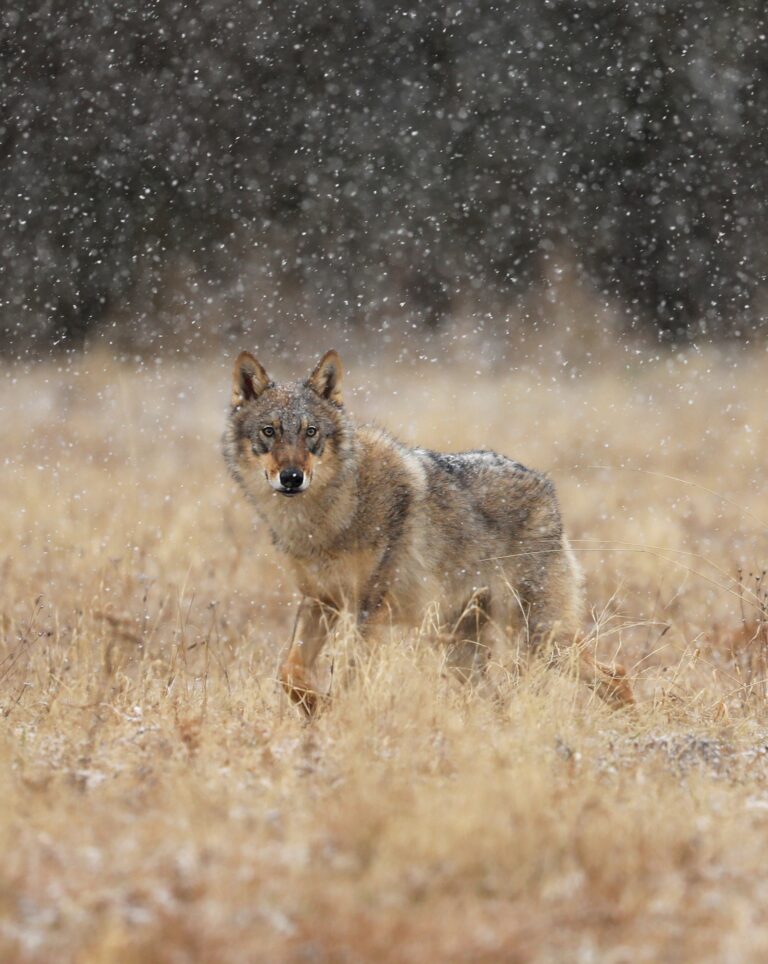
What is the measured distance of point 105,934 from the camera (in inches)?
113

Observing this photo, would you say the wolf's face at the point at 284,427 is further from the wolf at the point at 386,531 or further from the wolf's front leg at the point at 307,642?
the wolf's front leg at the point at 307,642

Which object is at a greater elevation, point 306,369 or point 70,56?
point 70,56

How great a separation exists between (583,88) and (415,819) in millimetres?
20995

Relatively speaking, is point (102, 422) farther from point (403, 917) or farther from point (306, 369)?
point (403, 917)

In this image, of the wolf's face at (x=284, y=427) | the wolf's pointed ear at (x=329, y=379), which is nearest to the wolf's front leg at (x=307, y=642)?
the wolf's face at (x=284, y=427)

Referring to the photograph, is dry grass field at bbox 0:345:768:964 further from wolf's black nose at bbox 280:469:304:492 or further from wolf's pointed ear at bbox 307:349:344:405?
wolf's pointed ear at bbox 307:349:344:405

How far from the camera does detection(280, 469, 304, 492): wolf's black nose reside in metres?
5.68

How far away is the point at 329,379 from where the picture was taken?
620 centimetres

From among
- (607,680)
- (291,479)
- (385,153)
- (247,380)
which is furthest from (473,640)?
(385,153)

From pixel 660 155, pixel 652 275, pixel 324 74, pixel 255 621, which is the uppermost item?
pixel 324 74

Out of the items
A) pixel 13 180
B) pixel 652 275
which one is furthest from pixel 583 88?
pixel 13 180

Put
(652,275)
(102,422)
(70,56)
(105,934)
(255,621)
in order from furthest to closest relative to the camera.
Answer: (70,56)
(652,275)
(102,422)
(255,621)
(105,934)

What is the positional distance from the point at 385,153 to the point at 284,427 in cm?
1753

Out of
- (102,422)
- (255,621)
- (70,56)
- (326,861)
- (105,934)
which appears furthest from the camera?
(70,56)
